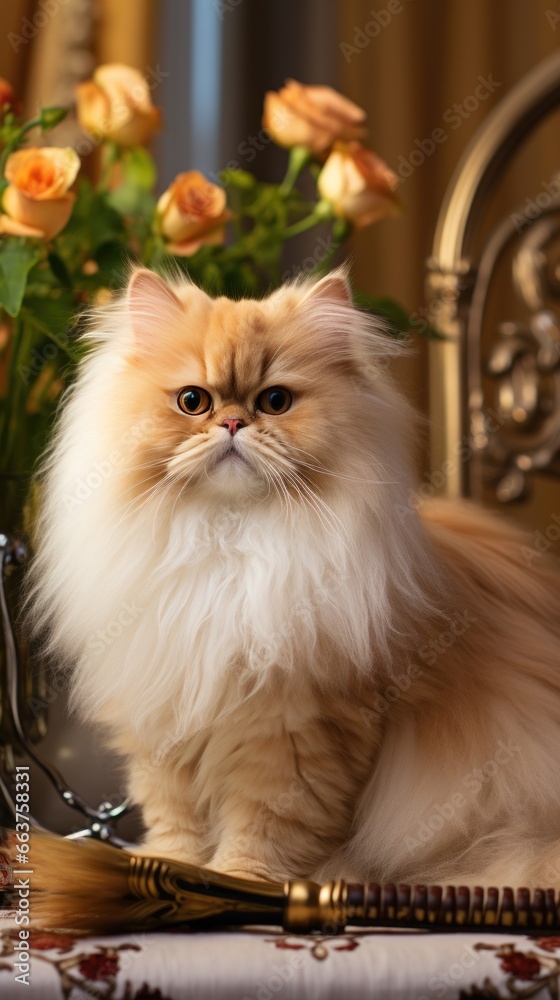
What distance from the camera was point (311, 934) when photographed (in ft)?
2.64

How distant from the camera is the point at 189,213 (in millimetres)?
1267

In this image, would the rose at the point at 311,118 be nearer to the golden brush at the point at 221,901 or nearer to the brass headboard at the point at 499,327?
the brass headboard at the point at 499,327

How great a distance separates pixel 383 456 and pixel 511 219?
105cm

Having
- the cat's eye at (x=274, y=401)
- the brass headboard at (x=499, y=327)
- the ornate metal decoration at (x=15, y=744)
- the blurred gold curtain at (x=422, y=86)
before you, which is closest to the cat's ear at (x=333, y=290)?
the cat's eye at (x=274, y=401)

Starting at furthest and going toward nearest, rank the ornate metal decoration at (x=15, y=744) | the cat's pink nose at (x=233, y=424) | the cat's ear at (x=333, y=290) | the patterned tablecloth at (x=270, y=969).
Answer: the ornate metal decoration at (x=15, y=744), the cat's ear at (x=333, y=290), the cat's pink nose at (x=233, y=424), the patterned tablecloth at (x=270, y=969)

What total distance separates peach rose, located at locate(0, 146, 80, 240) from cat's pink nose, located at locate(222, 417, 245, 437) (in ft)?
1.31

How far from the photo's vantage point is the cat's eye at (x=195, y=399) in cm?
99

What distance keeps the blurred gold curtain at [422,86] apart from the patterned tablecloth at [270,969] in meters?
1.47

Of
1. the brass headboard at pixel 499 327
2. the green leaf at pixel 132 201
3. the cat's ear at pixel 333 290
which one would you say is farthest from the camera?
the brass headboard at pixel 499 327

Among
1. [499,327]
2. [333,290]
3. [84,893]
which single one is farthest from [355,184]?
[84,893]

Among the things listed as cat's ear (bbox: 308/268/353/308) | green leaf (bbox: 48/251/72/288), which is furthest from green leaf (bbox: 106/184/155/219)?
cat's ear (bbox: 308/268/353/308)

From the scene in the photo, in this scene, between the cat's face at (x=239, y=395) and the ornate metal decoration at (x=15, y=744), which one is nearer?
the cat's face at (x=239, y=395)

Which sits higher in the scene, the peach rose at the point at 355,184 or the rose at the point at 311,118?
the rose at the point at 311,118

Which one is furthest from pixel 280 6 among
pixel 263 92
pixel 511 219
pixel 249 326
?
pixel 249 326
